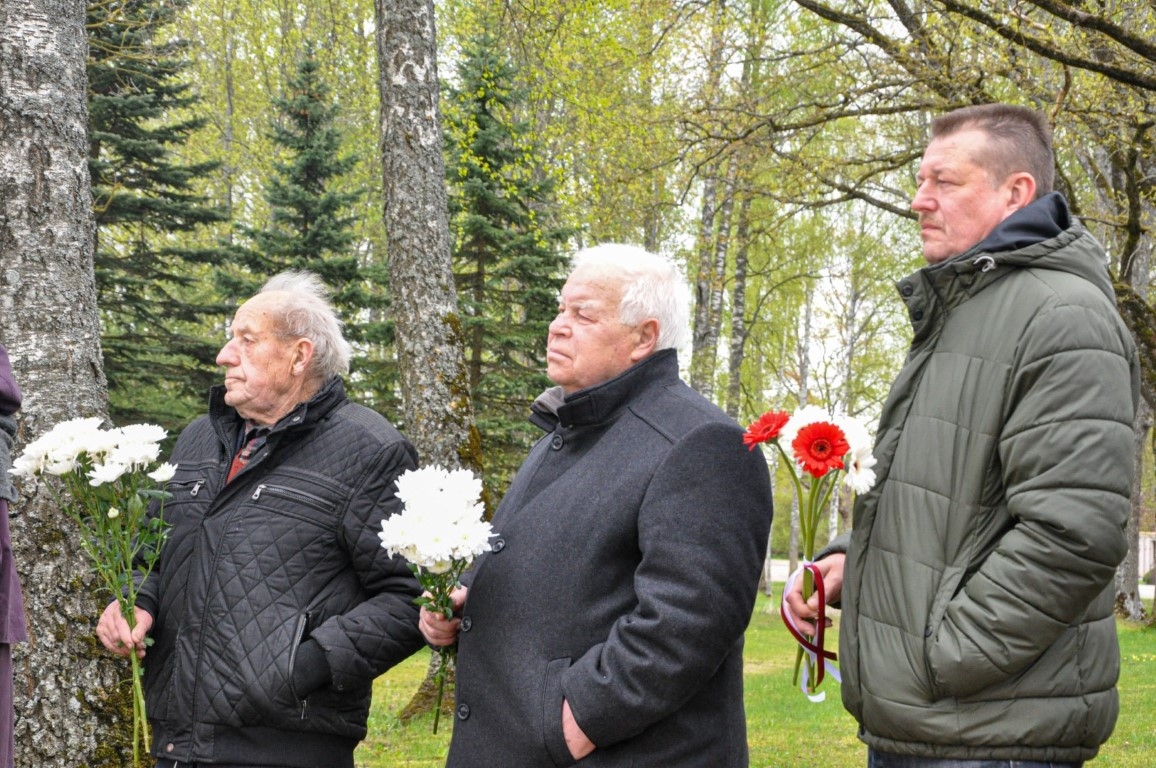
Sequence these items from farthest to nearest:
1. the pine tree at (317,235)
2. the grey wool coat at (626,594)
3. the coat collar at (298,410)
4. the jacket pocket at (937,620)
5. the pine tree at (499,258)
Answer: the pine tree at (317,235), the pine tree at (499,258), the coat collar at (298,410), the grey wool coat at (626,594), the jacket pocket at (937,620)

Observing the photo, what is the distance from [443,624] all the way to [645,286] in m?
1.11

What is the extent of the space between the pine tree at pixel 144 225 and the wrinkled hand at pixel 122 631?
1213 cm

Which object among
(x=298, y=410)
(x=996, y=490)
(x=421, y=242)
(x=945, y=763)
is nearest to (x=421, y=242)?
(x=421, y=242)

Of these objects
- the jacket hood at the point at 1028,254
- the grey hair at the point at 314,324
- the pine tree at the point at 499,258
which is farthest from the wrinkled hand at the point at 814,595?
the pine tree at the point at 499,258

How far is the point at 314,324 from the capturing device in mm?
3703

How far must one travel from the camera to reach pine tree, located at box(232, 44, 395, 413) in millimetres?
15484

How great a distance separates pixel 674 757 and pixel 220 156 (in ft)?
87.2

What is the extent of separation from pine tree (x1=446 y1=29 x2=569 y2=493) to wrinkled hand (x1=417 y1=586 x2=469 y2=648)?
34.7ft

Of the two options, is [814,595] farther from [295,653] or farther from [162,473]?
[162,473]

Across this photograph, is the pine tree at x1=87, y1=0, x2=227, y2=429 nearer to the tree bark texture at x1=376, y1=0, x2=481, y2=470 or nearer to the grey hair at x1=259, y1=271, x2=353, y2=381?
the tree bark texture at x1=376, y1=0, x2=481, y2=470

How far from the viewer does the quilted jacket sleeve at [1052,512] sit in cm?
224

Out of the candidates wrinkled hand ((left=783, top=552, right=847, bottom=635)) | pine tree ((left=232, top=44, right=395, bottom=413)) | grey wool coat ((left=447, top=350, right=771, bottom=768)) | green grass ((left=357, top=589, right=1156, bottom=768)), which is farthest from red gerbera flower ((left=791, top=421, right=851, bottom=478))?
pine tree ((left=232, top=44, right=395, bottom=413))

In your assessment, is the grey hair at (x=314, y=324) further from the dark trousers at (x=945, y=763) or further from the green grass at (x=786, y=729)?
the green grass at (x=786, y=729)

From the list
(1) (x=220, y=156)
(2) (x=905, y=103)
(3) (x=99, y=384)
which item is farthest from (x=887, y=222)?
(3) (x=99, y=384)
